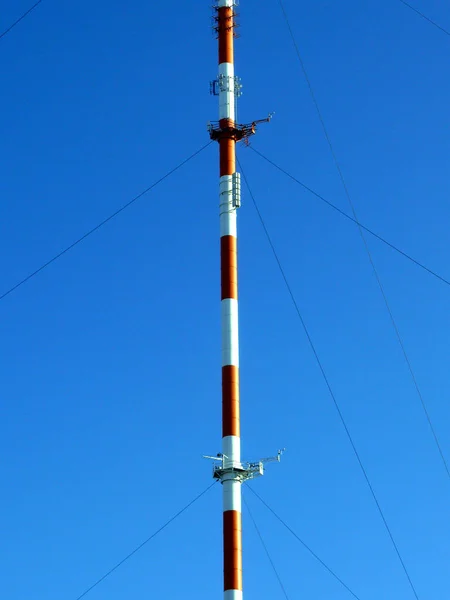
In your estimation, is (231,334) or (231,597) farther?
(231,334)

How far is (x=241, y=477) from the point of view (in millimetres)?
42281

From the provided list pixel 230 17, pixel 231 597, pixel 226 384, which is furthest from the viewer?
pixel 230 17

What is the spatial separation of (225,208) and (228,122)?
135 inches

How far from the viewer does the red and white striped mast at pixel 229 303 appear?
135 feet

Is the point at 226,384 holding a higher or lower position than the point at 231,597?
higher

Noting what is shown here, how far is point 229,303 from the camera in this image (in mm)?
44844

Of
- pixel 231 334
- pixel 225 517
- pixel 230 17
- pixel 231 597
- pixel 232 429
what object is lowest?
pixel 231 597

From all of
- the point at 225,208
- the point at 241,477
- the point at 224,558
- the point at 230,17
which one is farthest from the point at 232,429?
the point at 230,17

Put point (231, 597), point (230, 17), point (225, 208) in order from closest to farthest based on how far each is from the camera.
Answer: point (231, 597) → point (225, 208) → point (230, 17)

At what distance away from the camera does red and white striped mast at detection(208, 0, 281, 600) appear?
41.1 meters

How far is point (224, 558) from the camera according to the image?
4094 cm

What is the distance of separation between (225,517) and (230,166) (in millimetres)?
12887

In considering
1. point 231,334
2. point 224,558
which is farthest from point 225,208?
point 224,558

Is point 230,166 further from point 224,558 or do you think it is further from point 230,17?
point 224,558
